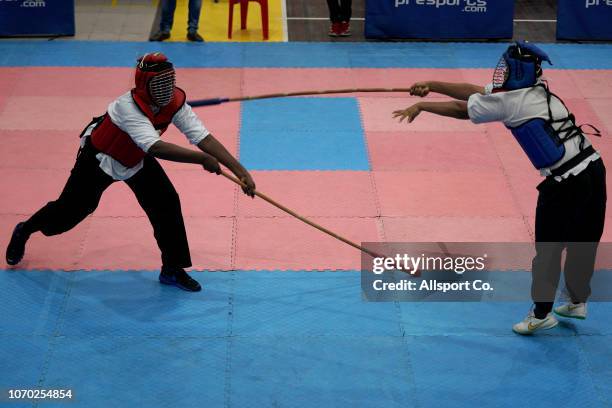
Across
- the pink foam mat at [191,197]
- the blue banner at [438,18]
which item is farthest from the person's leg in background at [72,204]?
the blue banner at [438,18]

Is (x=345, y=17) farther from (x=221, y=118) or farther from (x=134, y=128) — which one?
(x=134, y=128)

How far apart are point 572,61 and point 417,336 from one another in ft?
25.9

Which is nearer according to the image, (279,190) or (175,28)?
(279,190)

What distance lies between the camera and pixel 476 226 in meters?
9.75

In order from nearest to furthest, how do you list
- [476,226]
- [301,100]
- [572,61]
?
1. [476,226]
2. [301,100]
3. [572,61]

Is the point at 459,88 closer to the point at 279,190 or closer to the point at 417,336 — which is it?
the point at 417,336

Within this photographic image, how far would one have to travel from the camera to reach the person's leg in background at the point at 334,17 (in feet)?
49.4

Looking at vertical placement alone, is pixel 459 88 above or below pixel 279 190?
above

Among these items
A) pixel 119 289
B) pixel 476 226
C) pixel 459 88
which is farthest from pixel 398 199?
pixel 119 289

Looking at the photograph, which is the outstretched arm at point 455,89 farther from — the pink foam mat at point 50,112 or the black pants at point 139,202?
the pink foam mat at point 50,112

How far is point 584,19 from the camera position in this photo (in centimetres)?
1512

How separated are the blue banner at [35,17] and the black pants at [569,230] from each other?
31.7ft

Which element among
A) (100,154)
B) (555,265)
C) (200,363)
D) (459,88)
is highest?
(459,88)

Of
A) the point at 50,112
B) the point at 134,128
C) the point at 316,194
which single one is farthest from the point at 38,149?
the point at 134,128
